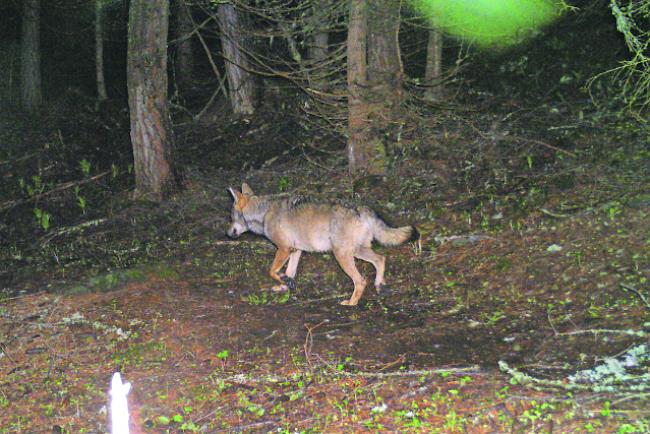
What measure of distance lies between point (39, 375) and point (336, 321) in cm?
377

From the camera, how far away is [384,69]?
12727 millimetres

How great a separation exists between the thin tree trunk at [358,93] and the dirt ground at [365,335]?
1.75 meters

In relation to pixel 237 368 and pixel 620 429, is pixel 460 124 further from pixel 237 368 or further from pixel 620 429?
pixel 620 429

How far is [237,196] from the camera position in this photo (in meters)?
11.4

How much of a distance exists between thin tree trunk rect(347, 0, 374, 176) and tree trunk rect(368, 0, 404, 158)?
0.62ft

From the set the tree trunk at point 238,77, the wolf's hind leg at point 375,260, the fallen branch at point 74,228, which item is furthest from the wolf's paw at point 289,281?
the tree trunk at point 238,77

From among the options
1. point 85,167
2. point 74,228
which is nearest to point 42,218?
point 74,228

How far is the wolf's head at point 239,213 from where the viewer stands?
1142 centimetres

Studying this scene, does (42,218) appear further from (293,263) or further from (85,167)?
(293,263)

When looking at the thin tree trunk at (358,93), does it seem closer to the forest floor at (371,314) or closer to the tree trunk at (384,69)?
the tree trunk at (384,69)

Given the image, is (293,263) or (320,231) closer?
(320,231)

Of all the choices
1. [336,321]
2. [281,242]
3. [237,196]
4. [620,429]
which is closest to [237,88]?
[237,196]

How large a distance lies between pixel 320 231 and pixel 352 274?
88cm

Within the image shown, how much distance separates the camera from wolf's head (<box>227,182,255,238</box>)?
1142cm
